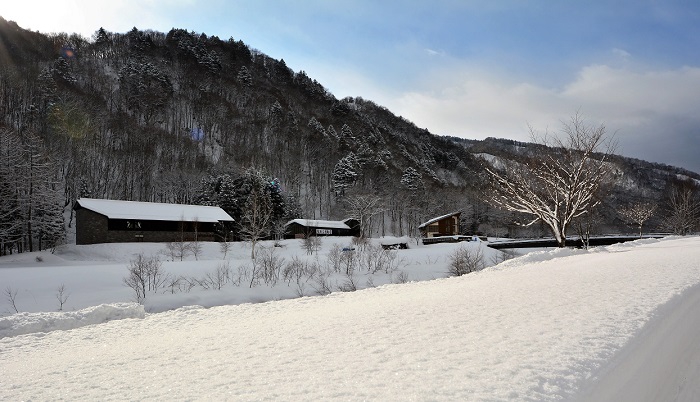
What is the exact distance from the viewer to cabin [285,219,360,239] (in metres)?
63.0

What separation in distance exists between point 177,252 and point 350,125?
371 feet

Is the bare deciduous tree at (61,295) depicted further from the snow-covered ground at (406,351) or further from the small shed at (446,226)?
the small shed at (446,226)

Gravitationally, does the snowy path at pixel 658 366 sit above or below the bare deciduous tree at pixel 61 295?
above

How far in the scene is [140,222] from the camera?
46.3 meters

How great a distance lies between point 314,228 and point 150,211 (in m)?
25.1

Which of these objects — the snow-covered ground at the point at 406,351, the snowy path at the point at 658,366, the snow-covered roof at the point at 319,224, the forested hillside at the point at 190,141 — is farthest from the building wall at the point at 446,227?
the snowy path at the point at 658,366

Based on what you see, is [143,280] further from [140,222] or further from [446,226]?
[446,226]

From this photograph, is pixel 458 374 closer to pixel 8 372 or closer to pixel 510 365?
pixel 510 365

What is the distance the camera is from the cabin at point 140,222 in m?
44.1

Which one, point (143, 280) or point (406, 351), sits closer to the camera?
point (406, 351)

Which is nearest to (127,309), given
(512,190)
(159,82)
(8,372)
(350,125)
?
(8,372)

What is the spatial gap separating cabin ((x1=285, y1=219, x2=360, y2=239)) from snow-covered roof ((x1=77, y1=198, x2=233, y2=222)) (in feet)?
45.6

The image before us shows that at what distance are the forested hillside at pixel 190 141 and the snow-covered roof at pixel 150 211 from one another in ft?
15.8

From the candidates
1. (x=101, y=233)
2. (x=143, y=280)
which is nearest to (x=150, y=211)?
(x=101, y=233)
